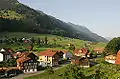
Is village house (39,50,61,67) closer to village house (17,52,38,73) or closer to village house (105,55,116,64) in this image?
village house (17,52,38,73)

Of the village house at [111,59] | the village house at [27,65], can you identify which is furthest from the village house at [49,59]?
the village house at [111,59]

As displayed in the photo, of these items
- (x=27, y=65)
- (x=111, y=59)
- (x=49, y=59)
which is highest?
(x=49, y=59)

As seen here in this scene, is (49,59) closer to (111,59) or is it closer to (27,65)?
(27,65)

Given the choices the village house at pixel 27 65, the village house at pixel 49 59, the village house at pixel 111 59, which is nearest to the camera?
the village house at pixel 27 65

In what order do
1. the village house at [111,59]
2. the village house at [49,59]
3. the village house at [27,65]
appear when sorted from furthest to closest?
the village house at [111,59]
the village house at [49,59]
the village house at [27,65]

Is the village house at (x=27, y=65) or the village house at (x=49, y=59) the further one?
the village house at (x=49, y=59)

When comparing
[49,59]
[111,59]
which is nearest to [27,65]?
[49,59]

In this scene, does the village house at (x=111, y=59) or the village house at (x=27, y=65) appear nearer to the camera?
the village house at (x=27, y=65)

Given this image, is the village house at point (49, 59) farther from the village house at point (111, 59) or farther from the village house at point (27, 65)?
the village house at point (111, 59)

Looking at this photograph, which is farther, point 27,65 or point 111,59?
point 111,59

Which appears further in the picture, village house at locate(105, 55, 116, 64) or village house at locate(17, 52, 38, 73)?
village house at locate(105, 55, 116, 64)

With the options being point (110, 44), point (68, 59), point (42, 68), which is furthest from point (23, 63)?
point (110, 44)

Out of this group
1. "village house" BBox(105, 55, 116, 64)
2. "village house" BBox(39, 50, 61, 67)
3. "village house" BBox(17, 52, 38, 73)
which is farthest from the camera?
"village house" BBox(105, 55, 116, 64)

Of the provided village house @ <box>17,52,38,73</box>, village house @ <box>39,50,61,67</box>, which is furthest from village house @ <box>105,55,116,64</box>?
village house @ <box>17,52,38,73</box>
